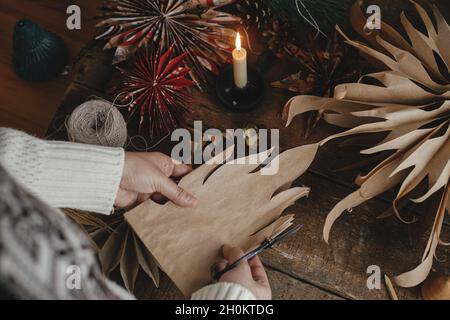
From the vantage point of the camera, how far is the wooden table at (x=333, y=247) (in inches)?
33.4

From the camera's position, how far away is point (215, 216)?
87 centimetres

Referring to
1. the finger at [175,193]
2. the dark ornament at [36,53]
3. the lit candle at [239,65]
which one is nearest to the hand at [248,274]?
the finger at [175,193]

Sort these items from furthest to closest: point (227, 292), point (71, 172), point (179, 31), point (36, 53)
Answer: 1. point (36, 53)
2. point (179, 31)
3. point (71, 172)
4. point (227, 292)

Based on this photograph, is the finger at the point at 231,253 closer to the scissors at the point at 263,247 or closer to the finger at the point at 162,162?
the scissors at the point at 263,247

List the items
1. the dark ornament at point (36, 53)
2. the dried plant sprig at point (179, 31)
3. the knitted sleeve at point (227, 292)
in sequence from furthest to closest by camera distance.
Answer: the dark ornament at point (36, 53), the dried plant sprig at point (179, 31), the knitted sleeve at point (227, 292)

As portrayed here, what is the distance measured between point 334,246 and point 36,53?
87 centimetres

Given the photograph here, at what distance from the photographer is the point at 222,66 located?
978 millimetres

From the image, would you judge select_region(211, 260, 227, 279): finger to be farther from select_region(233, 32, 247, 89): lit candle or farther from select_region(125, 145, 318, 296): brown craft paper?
select_region(233, 32, 247, 89): lit candle

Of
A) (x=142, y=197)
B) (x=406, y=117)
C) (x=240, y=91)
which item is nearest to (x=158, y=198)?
(x=142, y=197)

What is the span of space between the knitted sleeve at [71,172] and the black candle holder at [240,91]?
23 centimetres

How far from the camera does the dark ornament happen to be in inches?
46.8

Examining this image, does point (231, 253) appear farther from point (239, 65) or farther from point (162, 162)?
point (239, 65)

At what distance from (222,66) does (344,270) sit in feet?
1.49

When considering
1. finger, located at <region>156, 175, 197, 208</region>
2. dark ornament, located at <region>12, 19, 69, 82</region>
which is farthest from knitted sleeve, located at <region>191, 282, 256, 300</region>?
dark ornament, located at <region>12, 19, 69, 82</region>
